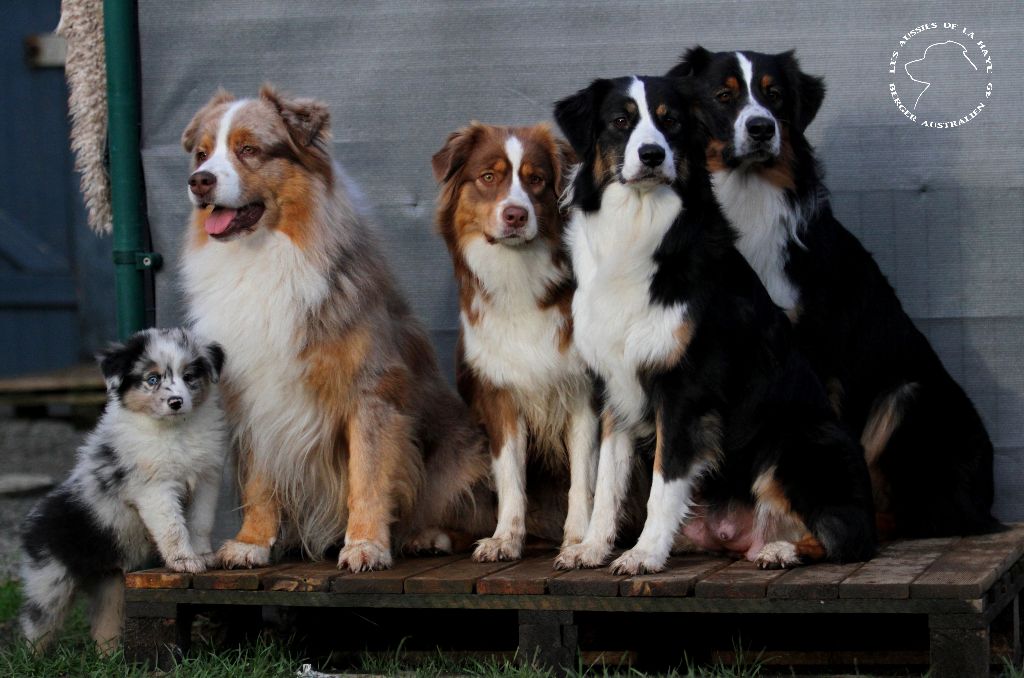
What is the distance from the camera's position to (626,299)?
162 inches

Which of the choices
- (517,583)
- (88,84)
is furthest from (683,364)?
(88,84)

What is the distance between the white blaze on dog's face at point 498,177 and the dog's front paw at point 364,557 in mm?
1205

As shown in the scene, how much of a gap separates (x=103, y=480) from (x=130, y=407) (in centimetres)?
27

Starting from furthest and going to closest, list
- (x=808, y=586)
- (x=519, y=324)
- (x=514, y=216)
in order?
1. (x=519, y=324)
2. (x=514, y=216)
3. (x=808, y=586)

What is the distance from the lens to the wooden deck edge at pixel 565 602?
3596mm

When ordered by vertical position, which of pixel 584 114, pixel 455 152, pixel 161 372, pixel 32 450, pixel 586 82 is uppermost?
pixel 586 82

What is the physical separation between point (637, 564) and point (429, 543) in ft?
3.45

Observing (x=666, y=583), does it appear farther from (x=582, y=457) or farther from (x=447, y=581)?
(x=582, y=457)

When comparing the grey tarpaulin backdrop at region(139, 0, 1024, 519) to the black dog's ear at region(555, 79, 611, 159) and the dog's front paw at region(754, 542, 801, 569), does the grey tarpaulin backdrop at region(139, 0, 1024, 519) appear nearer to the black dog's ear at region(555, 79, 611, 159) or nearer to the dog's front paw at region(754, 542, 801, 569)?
the black dog's ear at region(555, 79, 611, 159)

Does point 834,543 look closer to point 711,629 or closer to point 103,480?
point 711,629

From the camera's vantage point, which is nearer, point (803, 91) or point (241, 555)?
point (241, 555)

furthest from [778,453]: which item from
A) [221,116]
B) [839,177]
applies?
[221,116]

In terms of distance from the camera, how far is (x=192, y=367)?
4.22 m

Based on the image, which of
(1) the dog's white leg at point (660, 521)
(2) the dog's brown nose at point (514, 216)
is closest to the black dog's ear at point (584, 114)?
(2) the dog's brown nose at point (514, 216)
